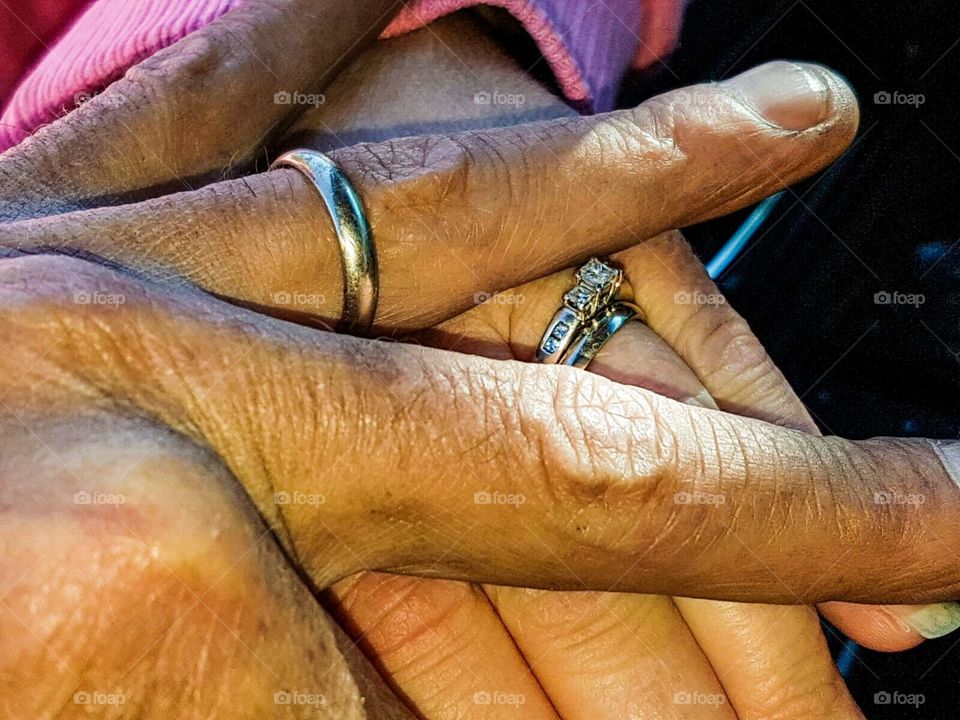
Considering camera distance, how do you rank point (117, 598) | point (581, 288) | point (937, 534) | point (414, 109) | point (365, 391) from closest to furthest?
point (117, 598)
point (365, 391)
point (937, 534)
point (581, 288)
point (414, 109)

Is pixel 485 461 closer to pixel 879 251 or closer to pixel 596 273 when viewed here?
pixel 596 273

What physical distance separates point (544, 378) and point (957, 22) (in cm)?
67

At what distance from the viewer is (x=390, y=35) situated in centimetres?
124

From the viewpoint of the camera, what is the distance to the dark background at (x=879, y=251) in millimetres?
1011

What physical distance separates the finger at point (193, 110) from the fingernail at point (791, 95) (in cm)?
52

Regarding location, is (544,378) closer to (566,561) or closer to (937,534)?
(566,561)

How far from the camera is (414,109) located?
1.18 meters

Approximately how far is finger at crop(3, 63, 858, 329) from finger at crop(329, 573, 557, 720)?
11.6 inches

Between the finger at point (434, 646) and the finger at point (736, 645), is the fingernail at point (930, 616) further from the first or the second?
the finger at point (434, 646)

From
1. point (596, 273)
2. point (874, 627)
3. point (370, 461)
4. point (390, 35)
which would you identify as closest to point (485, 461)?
point (370, 461)

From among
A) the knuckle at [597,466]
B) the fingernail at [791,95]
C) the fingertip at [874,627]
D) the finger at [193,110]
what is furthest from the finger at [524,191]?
the fingertip at [874,627]

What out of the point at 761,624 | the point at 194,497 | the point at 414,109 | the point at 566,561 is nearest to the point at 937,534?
the point at 761,624

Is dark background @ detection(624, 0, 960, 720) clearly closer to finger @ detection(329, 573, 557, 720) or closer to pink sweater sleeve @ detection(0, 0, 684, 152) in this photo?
pink sweater sleeve @ detection(0, 0, 684, 152)

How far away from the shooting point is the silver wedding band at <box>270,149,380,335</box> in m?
0.90
